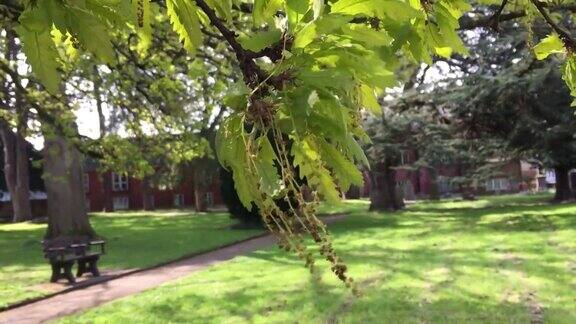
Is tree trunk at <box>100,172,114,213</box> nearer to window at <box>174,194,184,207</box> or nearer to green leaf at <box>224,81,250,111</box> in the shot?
window at <box>174,194,184,207</box>

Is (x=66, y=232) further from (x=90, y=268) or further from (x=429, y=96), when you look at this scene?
(x=429, y=96)

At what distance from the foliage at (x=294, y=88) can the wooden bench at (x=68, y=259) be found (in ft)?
36.3

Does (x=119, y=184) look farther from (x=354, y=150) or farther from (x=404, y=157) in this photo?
(x=354, y=150)

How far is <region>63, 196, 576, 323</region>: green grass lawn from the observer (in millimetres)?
7527

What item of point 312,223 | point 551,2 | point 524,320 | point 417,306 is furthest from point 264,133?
point 417,306

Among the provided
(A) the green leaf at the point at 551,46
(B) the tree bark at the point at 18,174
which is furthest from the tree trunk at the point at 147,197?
(A) the green leaf at the point at 551,46

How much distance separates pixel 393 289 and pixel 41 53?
7.84 m

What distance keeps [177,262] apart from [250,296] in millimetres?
6259

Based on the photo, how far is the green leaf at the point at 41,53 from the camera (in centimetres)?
180

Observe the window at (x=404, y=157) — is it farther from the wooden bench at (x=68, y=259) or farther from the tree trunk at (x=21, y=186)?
the tree trunk at (x=21, y=186)

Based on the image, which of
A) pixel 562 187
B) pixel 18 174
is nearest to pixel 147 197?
pixel 18 174

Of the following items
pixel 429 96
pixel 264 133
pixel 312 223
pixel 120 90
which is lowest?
pixel 312 223

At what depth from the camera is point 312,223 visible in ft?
5.02

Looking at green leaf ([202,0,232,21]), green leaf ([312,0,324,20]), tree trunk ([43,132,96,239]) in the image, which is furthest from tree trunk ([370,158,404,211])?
green leaf ([312,0,324,20])
